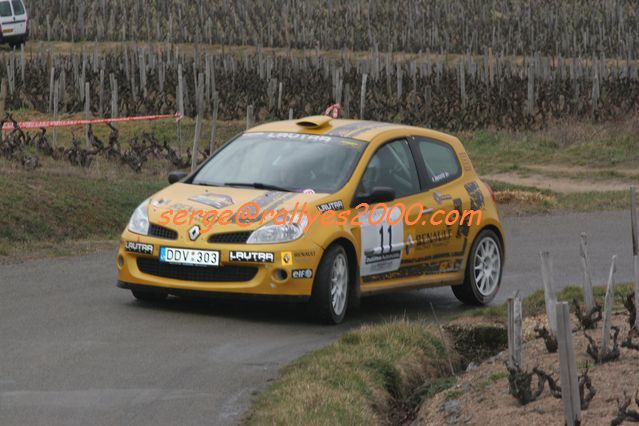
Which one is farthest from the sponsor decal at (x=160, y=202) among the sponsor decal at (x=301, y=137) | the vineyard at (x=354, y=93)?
the vineyard at (x=354, y=93)

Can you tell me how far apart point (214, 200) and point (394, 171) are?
176 cm

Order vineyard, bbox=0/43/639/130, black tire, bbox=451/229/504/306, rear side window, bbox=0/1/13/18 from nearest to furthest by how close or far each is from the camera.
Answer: black tire, bbox=451/229/504/306 < vineyard, bbox=0/43/639/130 < rear side window, bbox=0/1/13/18

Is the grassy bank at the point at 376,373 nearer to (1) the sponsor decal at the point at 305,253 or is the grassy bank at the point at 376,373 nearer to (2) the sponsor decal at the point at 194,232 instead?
(1) the sponsor decal at the point at 305,253

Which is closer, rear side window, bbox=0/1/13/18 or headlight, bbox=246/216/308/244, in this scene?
headlight, bbox=246/216/308/244

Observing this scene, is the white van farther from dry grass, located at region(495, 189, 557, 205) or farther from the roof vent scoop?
the roof vent scoop

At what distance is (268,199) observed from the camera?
12.2 metres

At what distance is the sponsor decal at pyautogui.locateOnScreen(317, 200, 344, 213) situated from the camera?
39.9ft

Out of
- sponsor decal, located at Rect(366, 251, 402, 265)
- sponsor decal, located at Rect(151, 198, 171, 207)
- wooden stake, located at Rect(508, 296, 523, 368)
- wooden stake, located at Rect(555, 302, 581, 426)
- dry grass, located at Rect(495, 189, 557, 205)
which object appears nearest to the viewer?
wooden stake, located at Rect(555, 302, 581, 426)

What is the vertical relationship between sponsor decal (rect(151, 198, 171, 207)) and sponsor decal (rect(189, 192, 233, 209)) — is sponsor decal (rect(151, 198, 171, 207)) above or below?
below

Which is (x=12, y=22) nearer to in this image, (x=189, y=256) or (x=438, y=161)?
(x=438, y=161)

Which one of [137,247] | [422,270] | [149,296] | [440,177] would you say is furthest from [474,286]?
[137,247]

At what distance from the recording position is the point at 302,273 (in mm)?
11844

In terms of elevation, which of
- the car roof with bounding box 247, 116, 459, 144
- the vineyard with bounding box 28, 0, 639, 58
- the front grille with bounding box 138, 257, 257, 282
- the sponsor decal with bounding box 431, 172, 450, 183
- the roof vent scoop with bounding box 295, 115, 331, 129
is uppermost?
the roof vent scoop with bounding box 295, 115, 331, 129

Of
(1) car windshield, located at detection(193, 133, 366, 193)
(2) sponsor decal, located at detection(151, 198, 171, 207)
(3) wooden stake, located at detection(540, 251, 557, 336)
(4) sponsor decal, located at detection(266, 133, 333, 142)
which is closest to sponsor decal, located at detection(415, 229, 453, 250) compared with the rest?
(1) car windshield, located at detection(193, 133, 366, 193)
